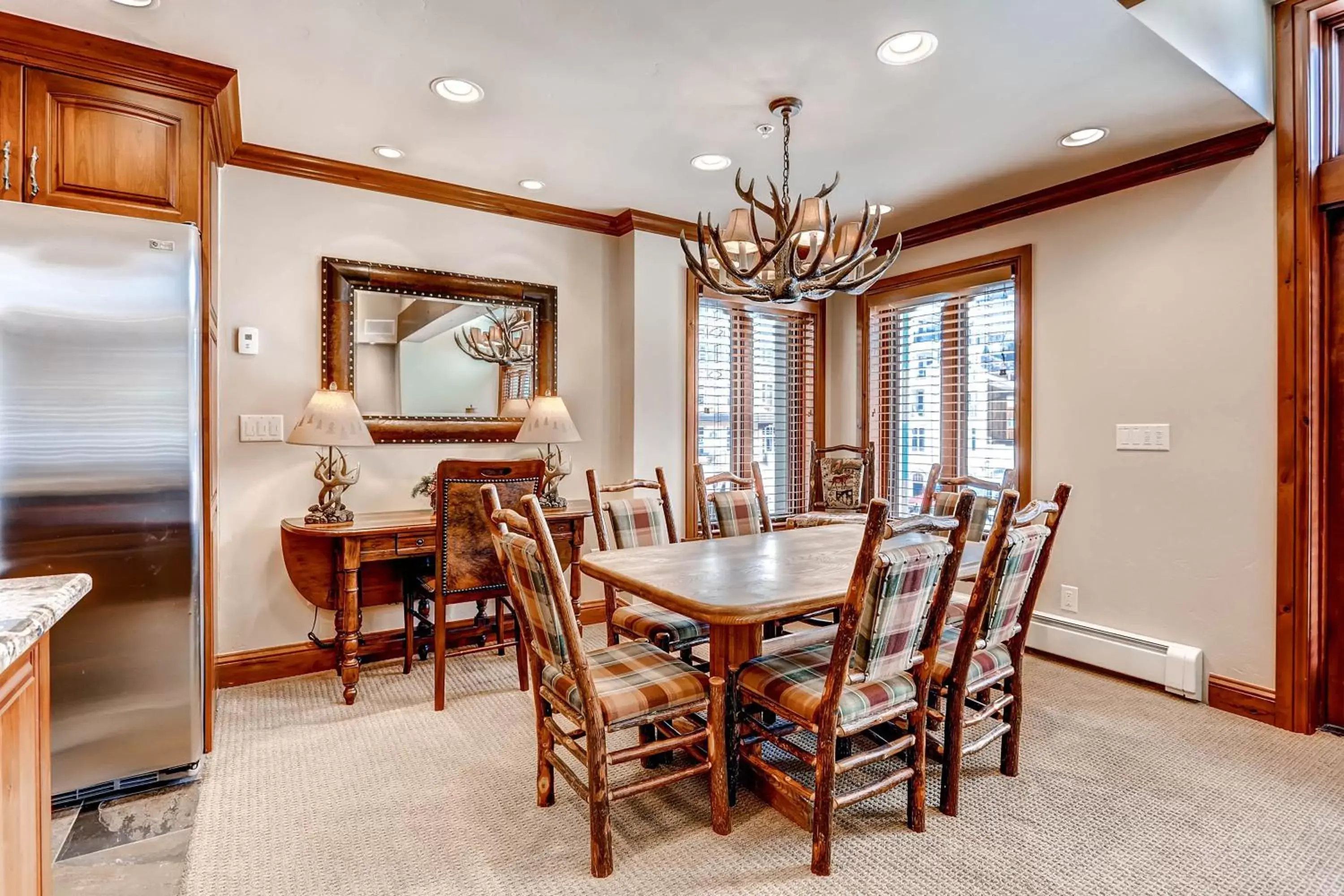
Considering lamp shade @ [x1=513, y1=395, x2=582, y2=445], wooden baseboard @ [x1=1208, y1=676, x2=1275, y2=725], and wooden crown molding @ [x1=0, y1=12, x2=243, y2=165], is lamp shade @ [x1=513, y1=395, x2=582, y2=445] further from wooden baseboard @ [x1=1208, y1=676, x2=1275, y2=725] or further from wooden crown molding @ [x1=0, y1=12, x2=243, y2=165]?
wooden baseboard @ [x1=1208, y1=676, x2=1275, y2=725]

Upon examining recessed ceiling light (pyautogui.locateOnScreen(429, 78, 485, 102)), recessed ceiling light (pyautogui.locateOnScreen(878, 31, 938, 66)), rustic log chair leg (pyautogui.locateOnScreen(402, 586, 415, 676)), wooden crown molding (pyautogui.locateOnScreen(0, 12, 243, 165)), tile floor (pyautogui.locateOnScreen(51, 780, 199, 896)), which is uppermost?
recessed ceiling light (pyautogui.locateOnScreen(429, 78, 485, 102))

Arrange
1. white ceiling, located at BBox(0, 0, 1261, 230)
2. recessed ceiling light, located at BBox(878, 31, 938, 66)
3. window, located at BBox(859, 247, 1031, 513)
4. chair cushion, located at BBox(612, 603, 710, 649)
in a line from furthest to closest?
1. window, located at BBox(859, 247, 1031, 513)
2. chair cushion, located at BBox(612, 603, 710, 649)
3. recessed ceiling light, located at BBox(878, 31, 938, 66)
4. white ceiling, located at BBox(0, 0, 1261, 230)

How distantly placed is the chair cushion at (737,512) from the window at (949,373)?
144 centimetres

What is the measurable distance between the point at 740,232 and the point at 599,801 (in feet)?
6.90

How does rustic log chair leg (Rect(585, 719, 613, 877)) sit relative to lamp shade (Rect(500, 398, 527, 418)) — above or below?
below

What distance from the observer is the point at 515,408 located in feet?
12.3

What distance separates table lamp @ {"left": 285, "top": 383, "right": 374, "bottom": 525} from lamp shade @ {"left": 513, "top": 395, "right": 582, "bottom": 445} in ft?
2.61

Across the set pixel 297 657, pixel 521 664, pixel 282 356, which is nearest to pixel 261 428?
pixel 282 356

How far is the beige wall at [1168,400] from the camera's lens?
2793mm

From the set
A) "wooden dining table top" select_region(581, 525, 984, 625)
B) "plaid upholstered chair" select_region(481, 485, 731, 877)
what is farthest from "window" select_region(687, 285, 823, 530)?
"plaid upholstered chair" select_region(481, 485, 731, 877)

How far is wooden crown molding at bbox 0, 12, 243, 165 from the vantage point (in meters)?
2.06

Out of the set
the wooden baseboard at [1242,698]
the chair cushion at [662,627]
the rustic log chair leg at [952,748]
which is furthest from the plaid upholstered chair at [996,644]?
the wooden baseboard at [1242,698]

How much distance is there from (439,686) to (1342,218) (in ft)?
13.2

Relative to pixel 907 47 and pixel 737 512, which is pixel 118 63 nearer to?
pixel 907 47
